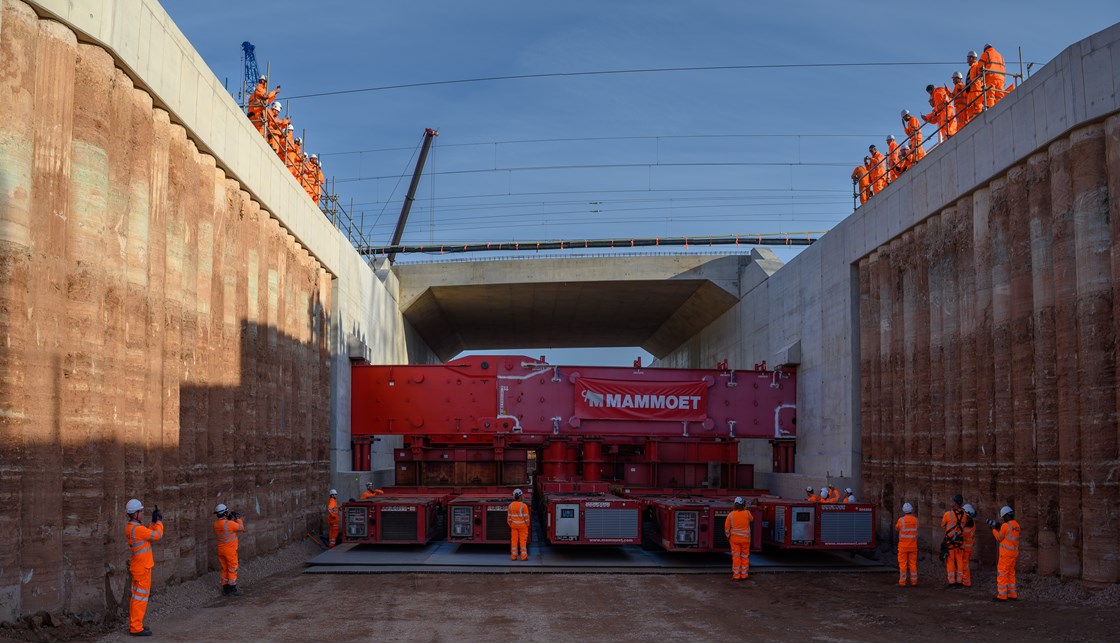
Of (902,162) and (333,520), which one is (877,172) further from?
(333,520)

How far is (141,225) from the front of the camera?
14078 mm

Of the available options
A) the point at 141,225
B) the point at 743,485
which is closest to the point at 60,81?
the point at 141,225

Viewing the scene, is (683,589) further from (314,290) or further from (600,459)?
(314,290)

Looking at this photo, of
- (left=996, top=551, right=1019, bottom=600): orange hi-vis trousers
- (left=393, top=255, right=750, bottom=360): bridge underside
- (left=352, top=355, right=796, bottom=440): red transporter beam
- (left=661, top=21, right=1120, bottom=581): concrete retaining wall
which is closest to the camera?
(left=661, top=21, right=1120, bottom=581): concrete retaining wall

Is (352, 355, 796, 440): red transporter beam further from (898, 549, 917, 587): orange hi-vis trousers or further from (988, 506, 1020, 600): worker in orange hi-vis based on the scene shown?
(988, 506, 1020, 600): worker in orange hi-vis

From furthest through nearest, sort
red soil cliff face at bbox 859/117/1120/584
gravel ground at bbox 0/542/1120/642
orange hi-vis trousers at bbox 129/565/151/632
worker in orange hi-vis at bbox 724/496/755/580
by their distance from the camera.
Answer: worker in orange hi-vis at bbox 724/496/755/580
red soil cliff face at bbox 859/117/1120/584
gravel ground at bbox 0/542/1120/642
orange hi-vis trousers at bbox 129/565/151/632

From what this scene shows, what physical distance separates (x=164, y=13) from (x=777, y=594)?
1383 centimetres

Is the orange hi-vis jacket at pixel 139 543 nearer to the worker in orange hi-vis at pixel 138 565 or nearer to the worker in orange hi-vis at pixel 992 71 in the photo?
the worker in orange hi-vis at pixel 138 565

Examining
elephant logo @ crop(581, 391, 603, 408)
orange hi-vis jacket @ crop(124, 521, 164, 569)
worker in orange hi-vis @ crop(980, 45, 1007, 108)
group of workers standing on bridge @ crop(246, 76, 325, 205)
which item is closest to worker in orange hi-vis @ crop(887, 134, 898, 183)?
worker in orange hi-vis @ crop(980, 45, 1007, 108)

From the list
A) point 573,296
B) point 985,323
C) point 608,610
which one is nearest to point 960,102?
point 985,323

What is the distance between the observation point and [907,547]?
1770cm

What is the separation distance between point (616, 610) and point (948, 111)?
45.5ft

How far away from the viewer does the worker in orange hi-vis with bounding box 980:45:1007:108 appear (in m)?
20.0

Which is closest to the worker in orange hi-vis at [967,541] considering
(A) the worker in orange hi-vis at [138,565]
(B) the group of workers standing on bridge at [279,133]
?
(A) the worker in orange hi-vis at [138,565]
